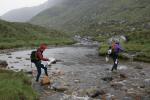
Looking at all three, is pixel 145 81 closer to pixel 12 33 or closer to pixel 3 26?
pixel 12 33

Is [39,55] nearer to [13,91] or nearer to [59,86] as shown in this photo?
[59,86]

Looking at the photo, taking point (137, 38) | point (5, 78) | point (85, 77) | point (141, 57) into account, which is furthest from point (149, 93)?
point (137, 38)

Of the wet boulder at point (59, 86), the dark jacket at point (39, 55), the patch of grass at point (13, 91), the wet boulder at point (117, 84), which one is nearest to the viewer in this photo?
the patch of grass at point (13, 91)

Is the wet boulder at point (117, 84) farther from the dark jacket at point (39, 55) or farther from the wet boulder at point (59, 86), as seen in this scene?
the dark jacket at point (39, 55)

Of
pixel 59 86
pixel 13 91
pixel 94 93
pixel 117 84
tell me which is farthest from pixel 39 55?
pixel 13 91

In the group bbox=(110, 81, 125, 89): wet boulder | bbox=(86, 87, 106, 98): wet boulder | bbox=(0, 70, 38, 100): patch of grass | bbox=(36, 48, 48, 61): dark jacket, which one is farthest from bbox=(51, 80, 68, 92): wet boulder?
bbox=(110, 81, 125, 89): wet boulder

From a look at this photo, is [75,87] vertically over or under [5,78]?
under

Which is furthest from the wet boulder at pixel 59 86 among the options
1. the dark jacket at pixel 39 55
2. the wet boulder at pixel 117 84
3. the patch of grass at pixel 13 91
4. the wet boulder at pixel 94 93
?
the wet boulder at pixel 117 84

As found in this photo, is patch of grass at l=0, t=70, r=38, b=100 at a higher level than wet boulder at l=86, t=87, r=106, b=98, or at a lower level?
higher

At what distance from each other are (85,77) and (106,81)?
2.78 m

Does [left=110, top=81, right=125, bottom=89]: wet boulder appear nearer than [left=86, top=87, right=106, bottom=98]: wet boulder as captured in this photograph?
No

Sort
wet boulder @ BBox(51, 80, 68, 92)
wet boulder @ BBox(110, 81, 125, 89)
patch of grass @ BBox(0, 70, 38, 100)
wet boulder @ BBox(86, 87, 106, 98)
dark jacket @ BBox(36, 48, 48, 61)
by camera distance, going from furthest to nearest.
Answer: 1. dark jacket @ BBox(36, 48, 48, 61)
2. wet boulder @ BBox(110, 81, 125, 89)
3. wet boulder @ BBox(51, 80, 68, 92)
4. wet boulder @ BBox(86, 87, 106, 98)
5. patch of grass @ BBox(0, 70, 38, 100)

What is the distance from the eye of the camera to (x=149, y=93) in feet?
64.2

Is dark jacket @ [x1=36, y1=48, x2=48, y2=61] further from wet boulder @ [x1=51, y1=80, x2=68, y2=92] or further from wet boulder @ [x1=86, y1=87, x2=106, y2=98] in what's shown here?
wet boulder @ [x1=86, y1=87, x2=106, y2=98]
